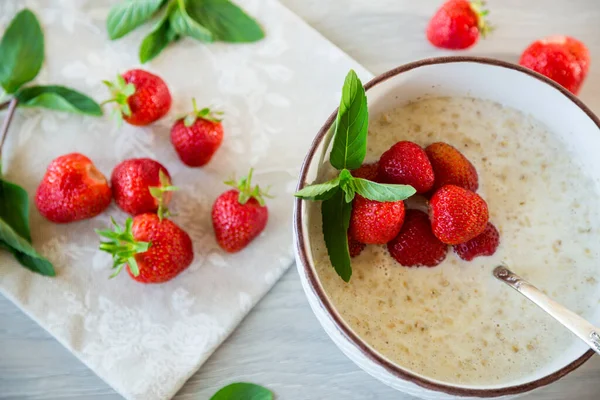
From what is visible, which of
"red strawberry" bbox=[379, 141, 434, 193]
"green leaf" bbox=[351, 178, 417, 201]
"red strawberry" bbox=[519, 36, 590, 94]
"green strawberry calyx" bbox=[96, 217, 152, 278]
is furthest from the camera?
"red strawberry" bbox=[519, 36, 590, 94]

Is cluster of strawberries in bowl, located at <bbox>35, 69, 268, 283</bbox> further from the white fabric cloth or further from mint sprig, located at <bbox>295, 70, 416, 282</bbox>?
mint sprig, located at <bbox>295, 70, 416, 282</bbox>

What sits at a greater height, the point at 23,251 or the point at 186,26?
the point at 186,26

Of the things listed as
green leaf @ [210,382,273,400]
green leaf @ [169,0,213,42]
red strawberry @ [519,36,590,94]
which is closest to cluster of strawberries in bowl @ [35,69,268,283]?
green leaf @ [169,0,213,42]

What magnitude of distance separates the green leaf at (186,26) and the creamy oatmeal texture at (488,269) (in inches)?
14.7

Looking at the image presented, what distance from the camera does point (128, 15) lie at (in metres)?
1.20

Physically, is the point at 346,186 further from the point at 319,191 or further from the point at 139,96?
the point at 139,96

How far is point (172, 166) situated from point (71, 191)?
0.17 m

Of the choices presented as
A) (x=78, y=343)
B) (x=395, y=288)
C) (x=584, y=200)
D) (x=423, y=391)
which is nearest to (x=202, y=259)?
(x=78, y=343)

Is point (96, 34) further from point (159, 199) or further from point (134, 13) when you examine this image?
point (159, 199)

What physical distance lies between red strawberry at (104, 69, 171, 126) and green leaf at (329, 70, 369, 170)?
0.40m

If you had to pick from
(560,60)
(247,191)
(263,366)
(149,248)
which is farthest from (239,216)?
(560,60)

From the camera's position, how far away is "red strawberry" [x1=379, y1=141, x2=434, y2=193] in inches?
35.7

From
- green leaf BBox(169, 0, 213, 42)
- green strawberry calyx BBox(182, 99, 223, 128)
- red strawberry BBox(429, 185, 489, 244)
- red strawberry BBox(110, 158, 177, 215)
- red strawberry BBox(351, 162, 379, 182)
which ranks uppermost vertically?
red strawberry BBox(429, 185, 489, 244)

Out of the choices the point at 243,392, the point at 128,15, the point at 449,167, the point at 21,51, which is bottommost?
the point at 243,392
